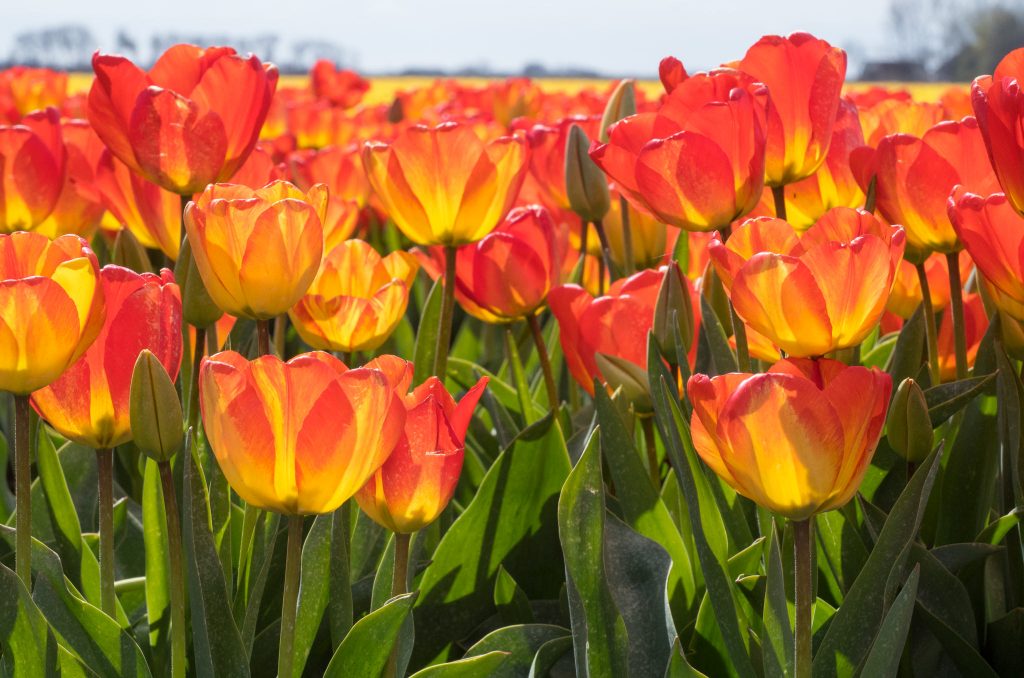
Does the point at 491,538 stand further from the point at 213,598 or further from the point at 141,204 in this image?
the point at 141,204

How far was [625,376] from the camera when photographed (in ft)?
4.13

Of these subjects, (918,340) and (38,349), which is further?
(918,340)

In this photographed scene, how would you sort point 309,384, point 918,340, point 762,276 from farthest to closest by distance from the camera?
point 918,340 → point 762,276 → point 309,384

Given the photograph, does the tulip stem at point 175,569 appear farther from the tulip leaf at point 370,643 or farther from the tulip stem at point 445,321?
the tulip stem at point 445,321

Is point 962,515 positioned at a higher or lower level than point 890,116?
lower

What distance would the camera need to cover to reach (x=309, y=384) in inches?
30.7

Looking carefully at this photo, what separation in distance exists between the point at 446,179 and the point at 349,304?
0.66 ft

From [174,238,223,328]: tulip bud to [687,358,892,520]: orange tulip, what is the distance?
0.57 m

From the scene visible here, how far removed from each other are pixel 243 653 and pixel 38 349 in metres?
0.29

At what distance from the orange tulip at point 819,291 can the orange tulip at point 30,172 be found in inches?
40.2

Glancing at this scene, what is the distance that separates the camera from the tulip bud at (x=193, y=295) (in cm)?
117

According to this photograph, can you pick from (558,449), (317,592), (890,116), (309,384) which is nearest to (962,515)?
(558,449)

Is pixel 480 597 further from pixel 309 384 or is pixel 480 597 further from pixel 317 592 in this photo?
pixel 309 384

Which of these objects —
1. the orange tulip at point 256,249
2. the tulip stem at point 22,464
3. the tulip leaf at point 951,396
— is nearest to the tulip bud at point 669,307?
the tulip leaf at point 951,396
